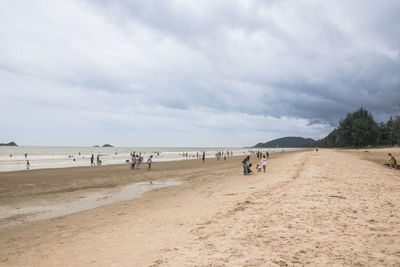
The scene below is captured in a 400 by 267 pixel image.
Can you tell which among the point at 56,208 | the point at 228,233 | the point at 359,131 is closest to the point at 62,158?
the point at 56,208

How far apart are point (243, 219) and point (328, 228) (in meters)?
2.39

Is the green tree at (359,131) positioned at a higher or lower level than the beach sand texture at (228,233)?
higher

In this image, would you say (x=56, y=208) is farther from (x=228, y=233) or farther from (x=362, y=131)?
(x=362, y=131)

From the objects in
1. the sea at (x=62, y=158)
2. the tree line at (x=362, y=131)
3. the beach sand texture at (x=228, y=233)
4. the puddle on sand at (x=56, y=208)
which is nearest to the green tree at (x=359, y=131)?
the tree line at (x=362, y=131)

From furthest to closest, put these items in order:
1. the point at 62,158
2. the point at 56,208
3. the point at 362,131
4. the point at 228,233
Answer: the point at 362,131 < the point at 62,158 < the point at 56,208 < the point at 228,233

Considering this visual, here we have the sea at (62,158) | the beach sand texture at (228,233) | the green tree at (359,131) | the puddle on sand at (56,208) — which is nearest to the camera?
the beach sand texture at (228,233)

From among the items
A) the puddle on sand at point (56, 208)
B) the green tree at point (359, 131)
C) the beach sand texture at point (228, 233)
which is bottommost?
the puddle on sand at point (56, 208)

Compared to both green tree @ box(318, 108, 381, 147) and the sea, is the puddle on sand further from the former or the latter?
green tree @ box(318, 108, 381, 147)

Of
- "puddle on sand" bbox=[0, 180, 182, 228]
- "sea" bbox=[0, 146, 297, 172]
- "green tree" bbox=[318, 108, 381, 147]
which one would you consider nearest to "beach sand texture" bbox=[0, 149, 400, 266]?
"puddle on sand" bbox=[0, 180, 182, 228]

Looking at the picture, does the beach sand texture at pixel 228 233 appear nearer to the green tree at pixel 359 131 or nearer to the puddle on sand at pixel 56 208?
the puddle on sand at pixel 56 208

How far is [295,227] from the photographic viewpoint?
20.3 ft

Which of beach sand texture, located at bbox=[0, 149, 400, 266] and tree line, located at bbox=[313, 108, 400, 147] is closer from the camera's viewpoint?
beach sand texture, located at bbox=[0, 149, 400, 266]

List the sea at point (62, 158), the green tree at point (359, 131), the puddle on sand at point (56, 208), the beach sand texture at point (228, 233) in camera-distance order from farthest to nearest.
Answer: the green tree at point (359, 131) → the sea at point (62, 158) → the puddle on sand at point (56, 208) → the beach sand texture at point (228, 233)

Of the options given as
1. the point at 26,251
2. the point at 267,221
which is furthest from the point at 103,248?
the point at 267,221
